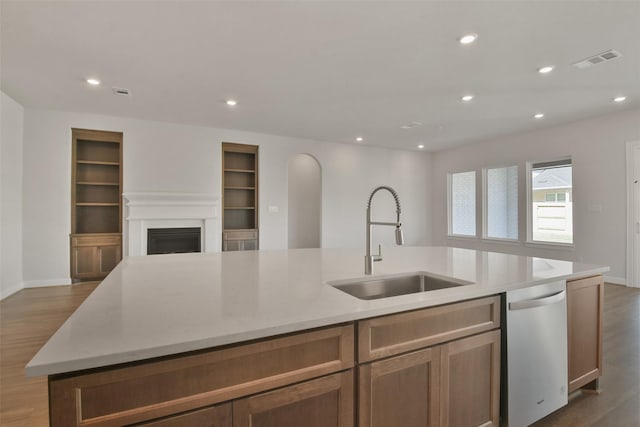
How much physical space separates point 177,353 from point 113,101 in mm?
4594

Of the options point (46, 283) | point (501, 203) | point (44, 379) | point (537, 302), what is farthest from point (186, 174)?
point (501, 203)

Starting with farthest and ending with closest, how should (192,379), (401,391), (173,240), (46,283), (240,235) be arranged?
(240,235) < (173,240) < (46,283) < (401,391) < (192,379)

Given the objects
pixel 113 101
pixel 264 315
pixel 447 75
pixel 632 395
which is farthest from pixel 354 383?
pixel 113 101

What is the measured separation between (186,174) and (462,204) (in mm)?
6300

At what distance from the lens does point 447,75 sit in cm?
A: 336

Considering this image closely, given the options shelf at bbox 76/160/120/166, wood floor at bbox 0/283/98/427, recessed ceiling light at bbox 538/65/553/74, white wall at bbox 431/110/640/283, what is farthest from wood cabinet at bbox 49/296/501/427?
shelf at bbox 76/160/120/166

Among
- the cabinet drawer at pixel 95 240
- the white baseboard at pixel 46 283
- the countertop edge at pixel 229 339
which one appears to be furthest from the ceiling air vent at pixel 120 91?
the countertop edge at pixel 229 339

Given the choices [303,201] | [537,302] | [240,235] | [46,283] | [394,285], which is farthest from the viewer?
[303,201]

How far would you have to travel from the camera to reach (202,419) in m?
0.84

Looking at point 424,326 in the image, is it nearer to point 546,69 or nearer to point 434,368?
point 434,368

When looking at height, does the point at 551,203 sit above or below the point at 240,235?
above

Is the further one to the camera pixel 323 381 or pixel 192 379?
pixel 323 381

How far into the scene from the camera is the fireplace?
5.07 m

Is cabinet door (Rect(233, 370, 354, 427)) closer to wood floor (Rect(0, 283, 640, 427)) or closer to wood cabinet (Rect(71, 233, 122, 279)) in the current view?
wood floor (Rect(0, 283, 640, 427))
